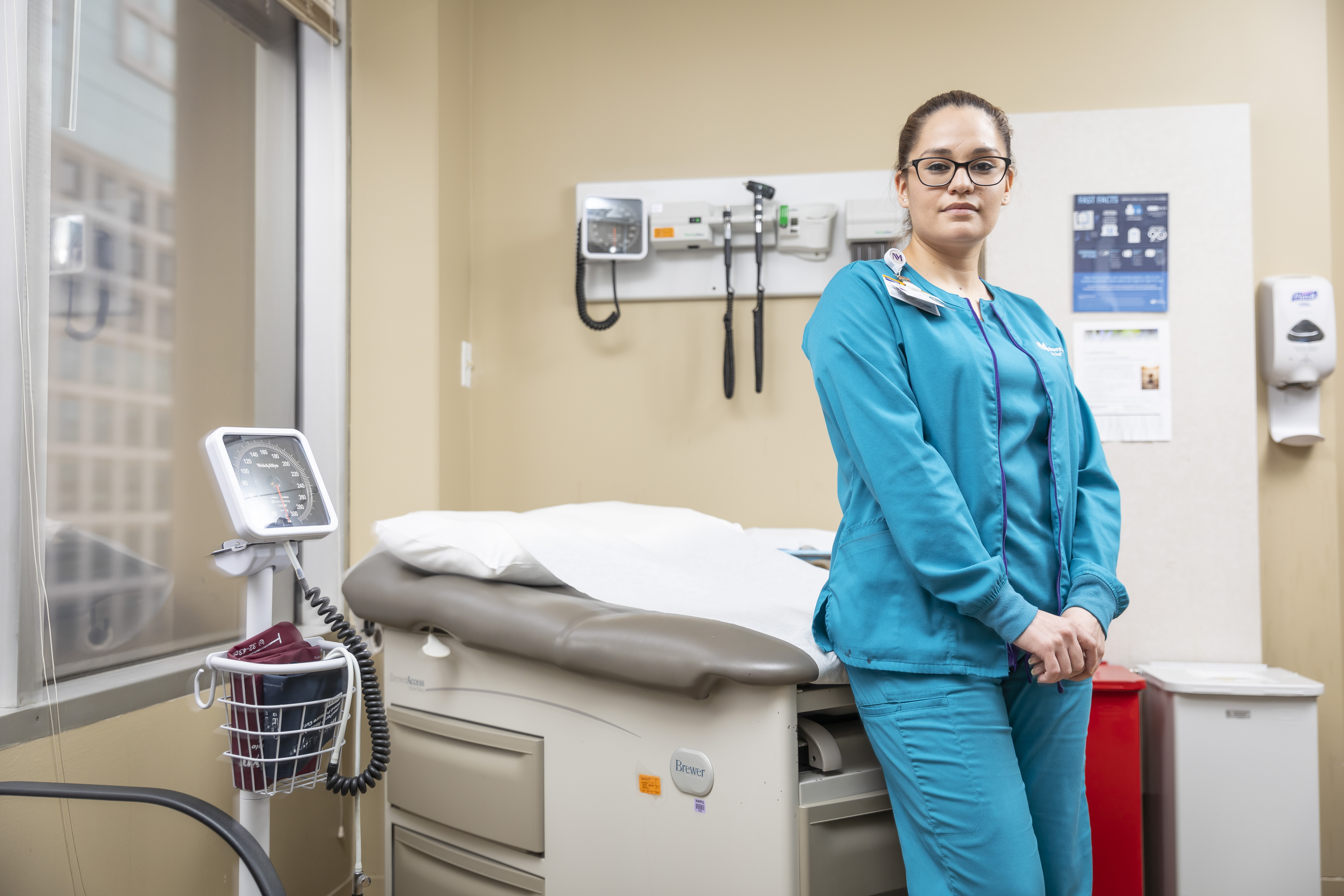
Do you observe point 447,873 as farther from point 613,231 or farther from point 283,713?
point 613,231

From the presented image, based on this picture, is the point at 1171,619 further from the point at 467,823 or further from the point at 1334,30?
the point at 467,823

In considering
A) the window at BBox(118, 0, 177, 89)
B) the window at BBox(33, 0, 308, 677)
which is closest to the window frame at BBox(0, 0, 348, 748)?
the window at BBox(33, 0, 308, 677)

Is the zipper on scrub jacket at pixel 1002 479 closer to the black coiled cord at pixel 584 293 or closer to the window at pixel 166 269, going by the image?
the black coiled cord at pixel 584 293

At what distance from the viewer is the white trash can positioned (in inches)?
69.8

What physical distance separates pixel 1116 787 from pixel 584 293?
5.71 ft

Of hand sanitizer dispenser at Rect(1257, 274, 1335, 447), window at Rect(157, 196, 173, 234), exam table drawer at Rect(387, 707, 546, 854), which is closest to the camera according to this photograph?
exam table drawer at Rect(387, 707, 546, 854)

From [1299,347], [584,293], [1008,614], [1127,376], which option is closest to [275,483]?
[1008,614]

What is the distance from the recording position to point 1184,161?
208cm

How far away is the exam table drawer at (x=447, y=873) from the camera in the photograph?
4.39ft

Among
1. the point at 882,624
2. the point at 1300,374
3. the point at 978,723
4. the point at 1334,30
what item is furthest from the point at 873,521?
the point at 1334,30

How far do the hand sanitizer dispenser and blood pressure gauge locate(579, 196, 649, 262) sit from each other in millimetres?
1591

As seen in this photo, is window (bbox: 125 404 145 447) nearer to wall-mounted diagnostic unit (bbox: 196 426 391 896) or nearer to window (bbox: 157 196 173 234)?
window (bbox: 157 196 173 234)

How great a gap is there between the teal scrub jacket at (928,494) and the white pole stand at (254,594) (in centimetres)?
78

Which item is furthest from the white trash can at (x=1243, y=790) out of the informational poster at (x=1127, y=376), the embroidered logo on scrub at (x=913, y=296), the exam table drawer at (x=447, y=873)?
the exam table drawer at (x=447, y=873)
